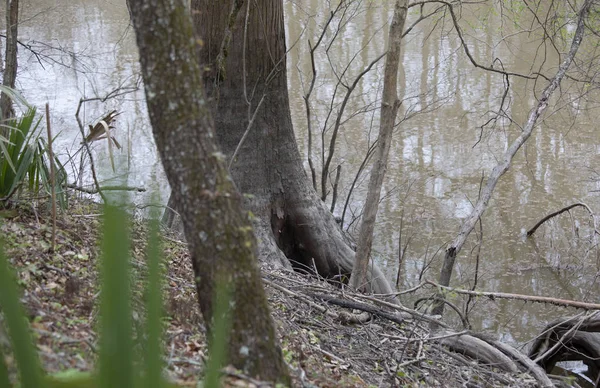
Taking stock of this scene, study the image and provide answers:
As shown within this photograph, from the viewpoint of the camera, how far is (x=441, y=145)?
11469mm

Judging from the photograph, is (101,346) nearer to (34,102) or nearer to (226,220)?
(226,220)

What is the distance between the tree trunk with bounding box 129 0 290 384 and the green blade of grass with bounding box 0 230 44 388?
40.7 inches

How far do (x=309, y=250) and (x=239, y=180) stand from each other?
1.07 meters

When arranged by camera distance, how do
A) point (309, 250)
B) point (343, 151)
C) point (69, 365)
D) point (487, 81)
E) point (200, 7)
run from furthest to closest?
point (487, 81)
point (343, 151)
point (309, 250)
point (200, 7)
point (69, 365)

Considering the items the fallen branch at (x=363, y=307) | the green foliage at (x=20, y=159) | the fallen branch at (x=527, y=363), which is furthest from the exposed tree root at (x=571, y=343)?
the green foliage at (x=20, y=159)

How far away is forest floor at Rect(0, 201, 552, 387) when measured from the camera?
2.68 metres

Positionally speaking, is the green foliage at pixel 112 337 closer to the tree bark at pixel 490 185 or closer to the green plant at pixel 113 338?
the green plant at pixel 113 338

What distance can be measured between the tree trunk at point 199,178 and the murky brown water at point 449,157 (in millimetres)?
3128

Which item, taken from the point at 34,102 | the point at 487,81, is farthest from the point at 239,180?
the point at 487,81

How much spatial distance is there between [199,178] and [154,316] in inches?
40.3

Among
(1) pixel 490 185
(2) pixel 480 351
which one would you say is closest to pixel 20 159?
(2) pixel 480 351

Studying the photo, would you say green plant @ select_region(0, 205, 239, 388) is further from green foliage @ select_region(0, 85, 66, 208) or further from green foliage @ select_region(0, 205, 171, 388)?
green foliage @ select_region(0, 85, 66, 208)

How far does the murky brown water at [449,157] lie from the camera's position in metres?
8.10

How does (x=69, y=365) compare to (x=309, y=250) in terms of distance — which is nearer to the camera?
(x=69, y=365)
